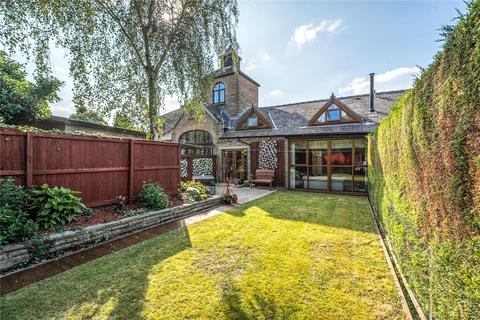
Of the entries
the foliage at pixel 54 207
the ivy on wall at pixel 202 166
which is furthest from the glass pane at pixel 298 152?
the foliage at pixel 54 207

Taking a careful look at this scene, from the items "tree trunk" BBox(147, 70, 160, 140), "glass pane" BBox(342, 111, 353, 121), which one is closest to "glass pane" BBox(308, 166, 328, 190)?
"glass pane" BBox(342, 111, 353, 121)

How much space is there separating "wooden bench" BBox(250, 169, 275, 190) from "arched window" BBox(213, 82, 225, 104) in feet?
30.5

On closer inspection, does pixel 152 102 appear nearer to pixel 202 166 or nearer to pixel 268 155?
pixel 202 166

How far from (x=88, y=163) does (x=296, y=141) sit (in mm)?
10533

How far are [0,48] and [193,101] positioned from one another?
6332mm

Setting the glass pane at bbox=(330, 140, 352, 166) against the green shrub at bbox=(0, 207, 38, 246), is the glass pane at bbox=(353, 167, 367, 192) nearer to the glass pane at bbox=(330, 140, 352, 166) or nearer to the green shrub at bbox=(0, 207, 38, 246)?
the glass pane at bbox=(330, 140, 352, 166)

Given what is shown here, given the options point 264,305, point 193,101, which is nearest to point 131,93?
point 193,101

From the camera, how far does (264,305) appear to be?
267cm

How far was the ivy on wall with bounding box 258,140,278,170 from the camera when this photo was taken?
13314mm

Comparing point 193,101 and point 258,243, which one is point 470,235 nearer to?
point 258,243

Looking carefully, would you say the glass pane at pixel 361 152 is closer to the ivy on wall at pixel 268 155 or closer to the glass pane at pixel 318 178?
the glass pane at pixel 318 178

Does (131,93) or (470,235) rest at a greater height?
(131,93)

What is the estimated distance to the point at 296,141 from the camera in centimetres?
1291

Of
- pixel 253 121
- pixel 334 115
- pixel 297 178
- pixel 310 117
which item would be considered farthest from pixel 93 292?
pixel 310 117
